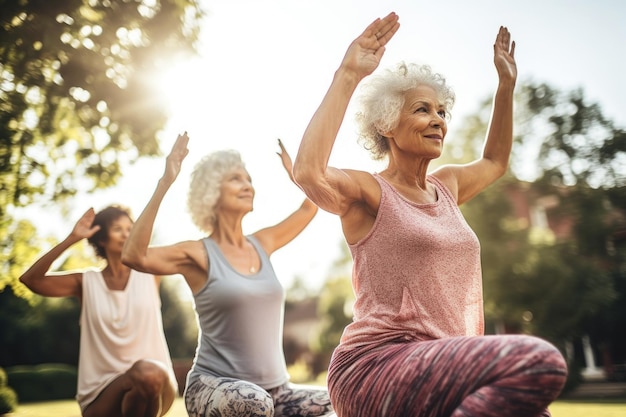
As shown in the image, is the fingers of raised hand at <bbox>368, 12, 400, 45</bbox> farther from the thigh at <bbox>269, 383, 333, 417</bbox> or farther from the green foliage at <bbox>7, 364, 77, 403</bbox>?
the green foliage at <bbox>7, 364, 77, 403</bbox>

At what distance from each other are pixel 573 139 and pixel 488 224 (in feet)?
14.6

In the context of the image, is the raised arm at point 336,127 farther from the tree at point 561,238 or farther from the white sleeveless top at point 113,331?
the tree at point 561,238

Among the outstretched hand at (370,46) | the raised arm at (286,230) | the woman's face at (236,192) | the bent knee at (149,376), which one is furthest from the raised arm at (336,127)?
the bent knee at (149,376)

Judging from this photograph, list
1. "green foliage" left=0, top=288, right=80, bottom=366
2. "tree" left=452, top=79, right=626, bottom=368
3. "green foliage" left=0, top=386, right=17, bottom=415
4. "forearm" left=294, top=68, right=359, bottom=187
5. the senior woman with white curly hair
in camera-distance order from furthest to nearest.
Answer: "green foliage" left=0, top=288, right=80, bottom=366 < "tree" left=452, top=79, right=626, bottom=368 < "green foliage" left=0, top=386, right=17, bottom=415 < the senior woman with white curly hair < "forearm" left=294, top=68, right=359, bottom=187

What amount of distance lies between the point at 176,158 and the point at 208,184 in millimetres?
557

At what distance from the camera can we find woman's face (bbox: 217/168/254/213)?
12.4 feet

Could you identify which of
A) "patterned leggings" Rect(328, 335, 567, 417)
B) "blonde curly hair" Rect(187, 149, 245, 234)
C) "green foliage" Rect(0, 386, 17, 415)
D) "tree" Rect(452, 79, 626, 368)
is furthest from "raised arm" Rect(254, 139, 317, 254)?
"tree" Rect(452, 79, 626, 368)

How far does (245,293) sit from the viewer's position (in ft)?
10.9

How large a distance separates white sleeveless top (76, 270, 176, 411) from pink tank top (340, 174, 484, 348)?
7.70 ft

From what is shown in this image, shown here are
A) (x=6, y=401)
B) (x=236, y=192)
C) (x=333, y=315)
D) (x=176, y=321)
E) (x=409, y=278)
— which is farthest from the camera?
(x=333, y=315)

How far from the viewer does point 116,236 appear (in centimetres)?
439

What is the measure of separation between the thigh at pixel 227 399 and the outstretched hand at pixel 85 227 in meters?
1.61

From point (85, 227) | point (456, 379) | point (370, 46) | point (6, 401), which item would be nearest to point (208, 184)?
point (85, 227)

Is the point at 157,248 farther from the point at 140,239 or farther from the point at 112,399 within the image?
the point at 112,399
